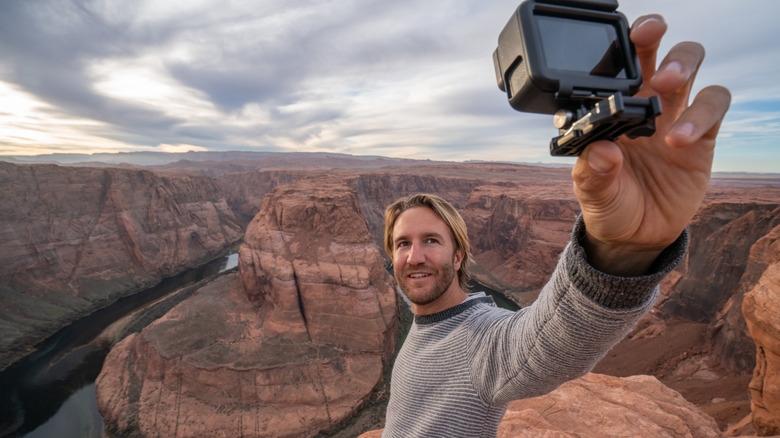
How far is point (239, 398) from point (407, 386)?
1763cm

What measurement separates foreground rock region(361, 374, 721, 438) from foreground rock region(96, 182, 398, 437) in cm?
1298

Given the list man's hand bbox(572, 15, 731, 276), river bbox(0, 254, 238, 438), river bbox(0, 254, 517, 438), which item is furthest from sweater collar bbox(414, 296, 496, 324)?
river bbox(0, 254, 517, 438)

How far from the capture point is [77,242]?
32.7 m

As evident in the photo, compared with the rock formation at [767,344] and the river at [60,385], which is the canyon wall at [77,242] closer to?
the river at [60,385]

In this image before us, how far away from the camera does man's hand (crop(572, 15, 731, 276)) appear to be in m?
0.91

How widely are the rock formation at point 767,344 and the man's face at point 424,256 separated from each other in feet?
25.4

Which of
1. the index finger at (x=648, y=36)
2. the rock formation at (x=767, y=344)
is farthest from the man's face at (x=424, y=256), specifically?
the rock formation at (x=767, y=344)

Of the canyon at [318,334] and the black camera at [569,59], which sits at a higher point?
the black camera at [569,59]

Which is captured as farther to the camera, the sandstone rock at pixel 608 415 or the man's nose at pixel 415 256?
the sandstone rock at pixel 608 415

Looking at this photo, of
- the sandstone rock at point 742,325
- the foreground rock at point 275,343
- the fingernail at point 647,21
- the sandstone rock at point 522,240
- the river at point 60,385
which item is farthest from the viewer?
the sandstone rock at point 522,240

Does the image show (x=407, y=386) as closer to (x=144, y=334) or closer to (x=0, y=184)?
(x=144, y=334)

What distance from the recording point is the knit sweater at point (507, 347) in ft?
3.57

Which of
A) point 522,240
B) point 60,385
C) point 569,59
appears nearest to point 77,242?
point 60,385

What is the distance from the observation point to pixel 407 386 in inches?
80.4
